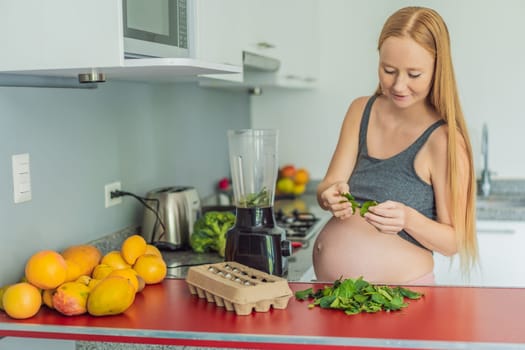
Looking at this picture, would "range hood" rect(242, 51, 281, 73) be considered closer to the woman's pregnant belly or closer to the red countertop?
→ the woman's pregnant belly

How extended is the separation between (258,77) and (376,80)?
2.76 ft

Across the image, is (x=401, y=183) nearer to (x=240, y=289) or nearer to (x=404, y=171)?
(x=404, y=171)

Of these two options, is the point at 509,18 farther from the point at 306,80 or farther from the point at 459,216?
the point at 459,216

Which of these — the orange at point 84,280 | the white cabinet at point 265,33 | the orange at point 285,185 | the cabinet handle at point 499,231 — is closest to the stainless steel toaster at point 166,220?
the white cabinet at point 265,33

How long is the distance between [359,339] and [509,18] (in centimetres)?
247

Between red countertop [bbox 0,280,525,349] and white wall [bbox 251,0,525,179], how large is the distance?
1984 mm

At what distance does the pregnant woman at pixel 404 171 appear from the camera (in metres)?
1.76

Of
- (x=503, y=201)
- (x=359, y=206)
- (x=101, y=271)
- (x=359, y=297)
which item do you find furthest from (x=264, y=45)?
(x=503, y=201)

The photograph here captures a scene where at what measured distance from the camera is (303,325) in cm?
143

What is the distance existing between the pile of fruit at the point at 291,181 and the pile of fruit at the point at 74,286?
189cm

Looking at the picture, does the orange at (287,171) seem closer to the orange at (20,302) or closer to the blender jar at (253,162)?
the blender jar at (253,162)

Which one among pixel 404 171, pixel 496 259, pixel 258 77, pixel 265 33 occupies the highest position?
pixel 265 33

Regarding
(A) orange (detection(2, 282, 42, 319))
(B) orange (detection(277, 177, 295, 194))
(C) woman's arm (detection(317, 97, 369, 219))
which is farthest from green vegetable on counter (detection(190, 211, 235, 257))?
(B) orange (detection(277, 177, 295, 194))

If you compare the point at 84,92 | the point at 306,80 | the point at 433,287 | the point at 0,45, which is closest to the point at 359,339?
the point at 433,287
